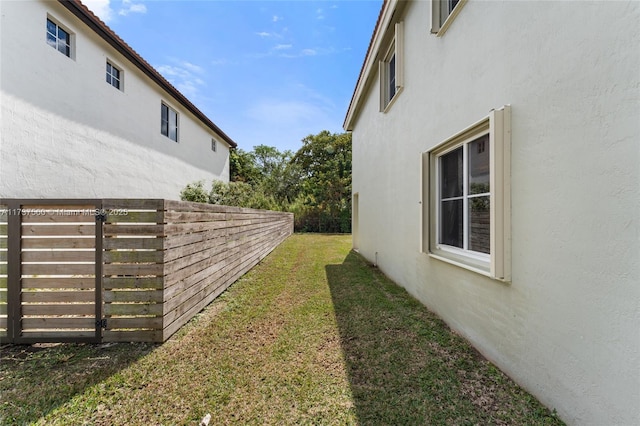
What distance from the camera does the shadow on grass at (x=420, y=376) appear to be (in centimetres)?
203

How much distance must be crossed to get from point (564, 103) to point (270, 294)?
15.8 ft

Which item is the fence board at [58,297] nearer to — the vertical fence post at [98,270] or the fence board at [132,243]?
the vertical fence post at [98,270]

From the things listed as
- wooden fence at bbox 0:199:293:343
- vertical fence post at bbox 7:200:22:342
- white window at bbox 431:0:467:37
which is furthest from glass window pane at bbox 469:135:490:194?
vertical fence post at bbox 7:200:22:342

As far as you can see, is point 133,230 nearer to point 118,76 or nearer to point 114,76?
point 114,76

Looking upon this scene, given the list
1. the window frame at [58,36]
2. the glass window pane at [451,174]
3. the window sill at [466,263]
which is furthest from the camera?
the window frame at [58,36]

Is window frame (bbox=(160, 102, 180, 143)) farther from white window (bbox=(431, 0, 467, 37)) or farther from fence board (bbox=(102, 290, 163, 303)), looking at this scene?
white window (bbox=(431, 0, 467, 37))

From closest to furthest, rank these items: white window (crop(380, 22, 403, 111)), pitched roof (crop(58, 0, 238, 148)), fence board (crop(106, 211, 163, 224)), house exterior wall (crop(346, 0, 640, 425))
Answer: house exterior wall (crop(346, 0, 640, 425))
fence board (crop(106, 211, 163, 224))
white window (crop(380, 22, 403, 111))
pitched roof (crop(58, 0, 238, 148))

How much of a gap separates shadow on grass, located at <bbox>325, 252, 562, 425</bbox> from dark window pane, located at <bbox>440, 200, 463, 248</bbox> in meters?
1.18

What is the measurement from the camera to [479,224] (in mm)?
3162

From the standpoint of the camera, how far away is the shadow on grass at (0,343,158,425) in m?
2.09

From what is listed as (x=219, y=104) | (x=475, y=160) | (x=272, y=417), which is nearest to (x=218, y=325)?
(x=272, y=417)

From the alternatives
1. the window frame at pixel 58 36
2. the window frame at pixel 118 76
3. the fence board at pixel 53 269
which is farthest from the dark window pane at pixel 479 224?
the window frame at pixel 118 76

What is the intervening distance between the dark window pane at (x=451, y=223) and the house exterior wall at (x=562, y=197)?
53 centimetres

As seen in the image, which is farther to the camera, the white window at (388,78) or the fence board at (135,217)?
the white window at (388,78)
